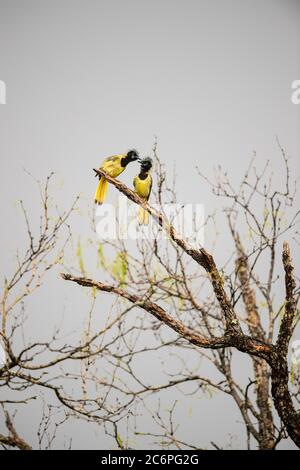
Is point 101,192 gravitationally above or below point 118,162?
below

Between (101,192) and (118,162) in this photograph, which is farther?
(118,162)

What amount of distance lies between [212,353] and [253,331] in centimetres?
72

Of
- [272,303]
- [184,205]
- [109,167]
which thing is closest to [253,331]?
[272,303]

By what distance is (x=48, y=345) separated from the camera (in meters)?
1.92

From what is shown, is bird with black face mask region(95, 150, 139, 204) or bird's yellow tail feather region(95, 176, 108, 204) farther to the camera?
bird with black face mask region(95, 150, 139, 204)

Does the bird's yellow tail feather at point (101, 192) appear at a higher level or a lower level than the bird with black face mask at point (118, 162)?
lower

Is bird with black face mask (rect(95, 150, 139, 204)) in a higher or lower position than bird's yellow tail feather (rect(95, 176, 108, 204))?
higher

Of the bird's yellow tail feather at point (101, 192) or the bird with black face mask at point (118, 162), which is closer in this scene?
the bird's yellow tail feather at point (101, 192)
